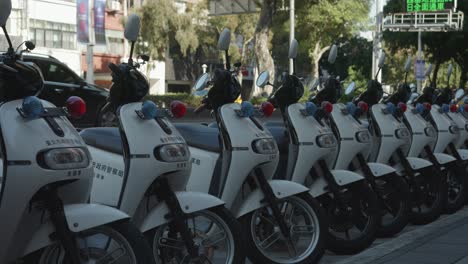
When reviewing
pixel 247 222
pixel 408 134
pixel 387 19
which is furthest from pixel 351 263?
pixel 387 19

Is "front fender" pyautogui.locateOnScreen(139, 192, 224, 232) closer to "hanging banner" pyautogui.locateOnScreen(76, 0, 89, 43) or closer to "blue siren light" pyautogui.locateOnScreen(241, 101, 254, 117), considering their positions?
"blue siren light" pyautogui.locateOnScreen(241, 101, 254, 117)

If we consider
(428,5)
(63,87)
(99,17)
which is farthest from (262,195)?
(428,5)

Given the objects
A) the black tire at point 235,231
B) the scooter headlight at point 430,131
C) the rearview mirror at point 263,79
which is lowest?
the black tire at point 235,231

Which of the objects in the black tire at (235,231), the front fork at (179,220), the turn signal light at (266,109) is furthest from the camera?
the turn signal light at (266,109)

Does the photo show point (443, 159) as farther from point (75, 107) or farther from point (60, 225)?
point (60, 225)

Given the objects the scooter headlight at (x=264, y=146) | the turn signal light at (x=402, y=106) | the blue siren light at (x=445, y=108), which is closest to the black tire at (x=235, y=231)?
the scooter headlight at (x=264, y=146)

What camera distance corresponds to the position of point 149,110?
4.49 metres

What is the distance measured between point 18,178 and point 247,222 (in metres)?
1.78

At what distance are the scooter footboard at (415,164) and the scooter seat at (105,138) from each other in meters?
2.96

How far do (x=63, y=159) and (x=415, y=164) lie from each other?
165 inches

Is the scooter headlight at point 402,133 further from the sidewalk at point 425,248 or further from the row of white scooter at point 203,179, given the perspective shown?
the sidewalk at point 425,248

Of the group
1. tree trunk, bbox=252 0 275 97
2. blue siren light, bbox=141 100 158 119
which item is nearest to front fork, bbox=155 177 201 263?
blue siren light, bbox=141 100 158 119

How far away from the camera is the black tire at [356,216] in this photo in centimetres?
582

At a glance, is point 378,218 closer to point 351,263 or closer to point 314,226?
Answer: point 351,263
